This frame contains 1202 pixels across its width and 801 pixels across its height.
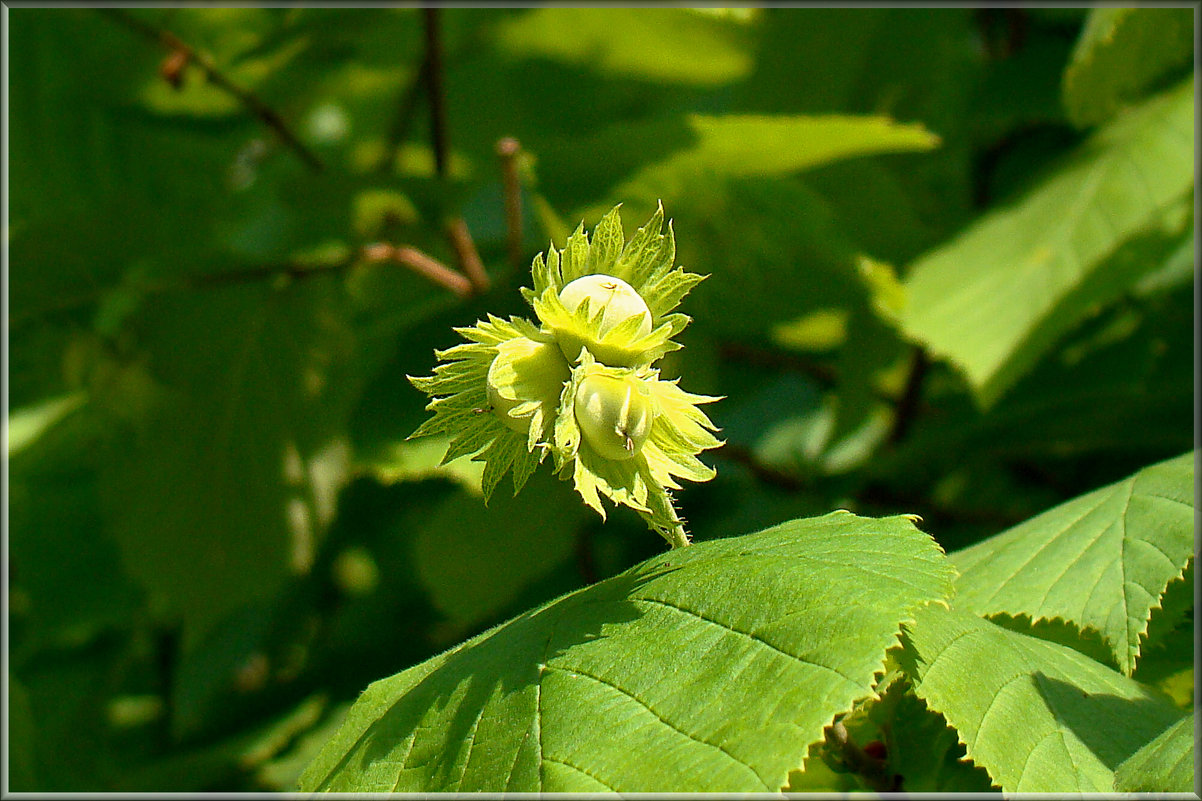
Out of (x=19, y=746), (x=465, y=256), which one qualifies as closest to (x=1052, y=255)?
(x=465, y=256)

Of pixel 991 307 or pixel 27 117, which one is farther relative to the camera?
pixel 27 117

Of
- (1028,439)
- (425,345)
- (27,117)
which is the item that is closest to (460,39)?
(425,345)

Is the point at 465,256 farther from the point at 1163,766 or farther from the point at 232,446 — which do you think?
the point at 1163,766

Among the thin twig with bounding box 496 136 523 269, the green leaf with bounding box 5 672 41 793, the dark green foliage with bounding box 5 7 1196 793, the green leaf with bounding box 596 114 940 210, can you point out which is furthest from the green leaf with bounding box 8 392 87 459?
the green leaf with bounding box 596 114 940 210

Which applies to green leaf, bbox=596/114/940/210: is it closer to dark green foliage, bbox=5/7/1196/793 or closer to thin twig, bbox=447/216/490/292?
dark green foliage, bbox=5/7/1196/793

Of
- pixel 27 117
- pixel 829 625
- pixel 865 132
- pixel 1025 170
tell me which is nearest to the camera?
pixel 829 625

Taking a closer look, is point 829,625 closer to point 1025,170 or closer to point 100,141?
point 1025,170
